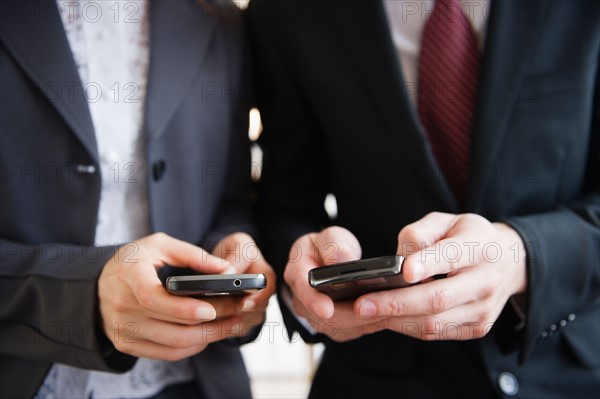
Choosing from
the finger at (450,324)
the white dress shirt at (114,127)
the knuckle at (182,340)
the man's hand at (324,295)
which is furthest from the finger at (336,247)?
the white dress shirt at (114,127)

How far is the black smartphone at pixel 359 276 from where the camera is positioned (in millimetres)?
552

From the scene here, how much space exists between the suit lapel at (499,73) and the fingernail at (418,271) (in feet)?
0.91

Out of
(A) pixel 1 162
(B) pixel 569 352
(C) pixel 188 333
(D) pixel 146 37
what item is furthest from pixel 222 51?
(B) pixel 569 352

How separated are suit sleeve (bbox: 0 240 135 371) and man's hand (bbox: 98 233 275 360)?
0.08 ft

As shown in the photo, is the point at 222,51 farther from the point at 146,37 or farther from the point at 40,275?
the point at 40,275

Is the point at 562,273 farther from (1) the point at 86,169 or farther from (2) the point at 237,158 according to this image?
(1) the point at 86,169

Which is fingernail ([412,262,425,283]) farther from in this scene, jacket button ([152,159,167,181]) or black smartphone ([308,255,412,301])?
jacket button ([152,159,167,181])

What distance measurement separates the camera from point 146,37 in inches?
34.7

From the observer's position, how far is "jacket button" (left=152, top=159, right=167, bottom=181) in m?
0.83

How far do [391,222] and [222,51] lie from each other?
43cm

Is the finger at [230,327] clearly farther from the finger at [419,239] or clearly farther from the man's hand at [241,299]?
the finger at [419,239]

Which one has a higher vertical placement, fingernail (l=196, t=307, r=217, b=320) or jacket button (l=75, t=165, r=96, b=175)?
jacket button (l=75, t=165, r=96, b=175)

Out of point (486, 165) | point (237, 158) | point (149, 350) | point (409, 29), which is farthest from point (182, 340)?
point (409, 29)

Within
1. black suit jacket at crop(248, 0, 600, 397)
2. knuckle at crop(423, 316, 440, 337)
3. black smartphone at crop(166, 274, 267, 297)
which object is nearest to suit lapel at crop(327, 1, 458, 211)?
black suit jacket at crop(248, 0, 600, 397)
